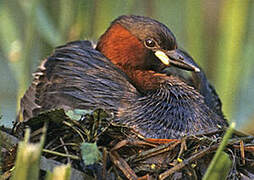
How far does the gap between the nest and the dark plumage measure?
28cm

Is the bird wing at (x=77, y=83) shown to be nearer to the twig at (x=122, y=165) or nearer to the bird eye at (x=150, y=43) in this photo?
the bird eye at (x=150, y=43)

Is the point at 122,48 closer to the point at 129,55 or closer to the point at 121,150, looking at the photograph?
the point at 129,55

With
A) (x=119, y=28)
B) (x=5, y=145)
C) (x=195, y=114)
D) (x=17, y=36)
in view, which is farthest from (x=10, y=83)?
(x=5, y=145)

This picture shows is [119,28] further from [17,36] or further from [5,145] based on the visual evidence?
[5,145]

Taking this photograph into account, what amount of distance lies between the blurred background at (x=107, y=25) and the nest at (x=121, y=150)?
3.72ft

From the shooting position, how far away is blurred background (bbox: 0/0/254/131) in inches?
125

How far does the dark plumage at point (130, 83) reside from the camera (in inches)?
95.7

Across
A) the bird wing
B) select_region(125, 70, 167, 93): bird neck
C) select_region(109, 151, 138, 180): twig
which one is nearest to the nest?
select_region(109, 151, 138, 180): twig

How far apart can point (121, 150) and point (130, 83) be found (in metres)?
0.76

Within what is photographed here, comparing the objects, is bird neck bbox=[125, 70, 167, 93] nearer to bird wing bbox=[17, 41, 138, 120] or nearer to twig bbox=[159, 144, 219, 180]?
bird wing bbox=[17, 41, 138, 120]

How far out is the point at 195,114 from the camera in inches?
97.5

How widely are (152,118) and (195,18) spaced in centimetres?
104

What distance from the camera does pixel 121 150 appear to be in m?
2.00

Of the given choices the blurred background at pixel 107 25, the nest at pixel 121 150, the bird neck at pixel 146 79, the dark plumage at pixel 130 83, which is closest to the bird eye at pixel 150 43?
the dark plumage at pixel 130 83
